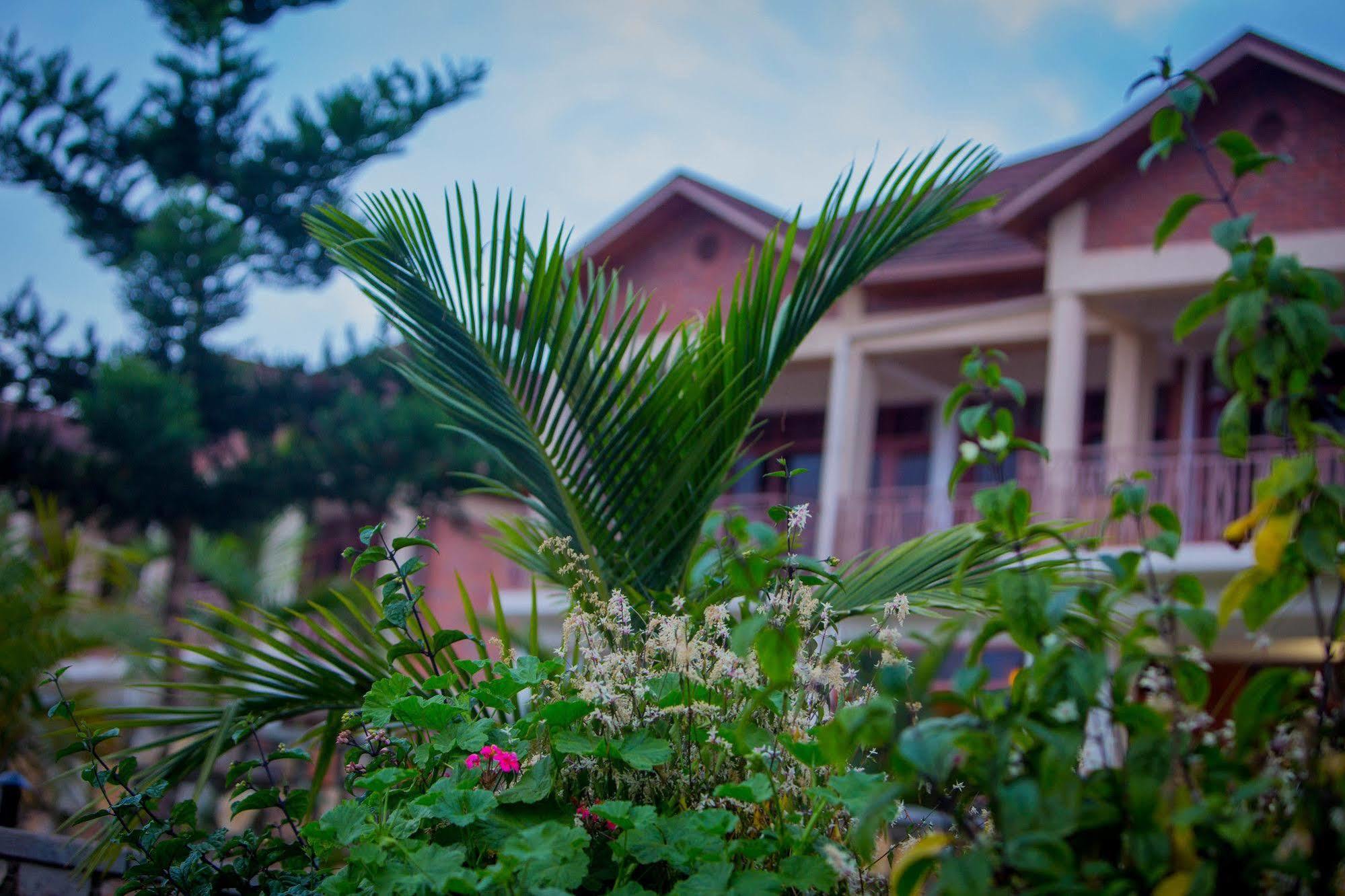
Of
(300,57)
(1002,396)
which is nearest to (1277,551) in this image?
(1002,396)

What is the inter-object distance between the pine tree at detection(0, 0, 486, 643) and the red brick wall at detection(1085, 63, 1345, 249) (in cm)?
790

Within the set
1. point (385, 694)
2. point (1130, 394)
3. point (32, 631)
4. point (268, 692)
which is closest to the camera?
point (385, 694)

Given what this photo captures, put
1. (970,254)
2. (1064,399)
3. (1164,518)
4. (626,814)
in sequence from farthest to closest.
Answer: (970,254), (1064,399), (626,814), (1164,518)

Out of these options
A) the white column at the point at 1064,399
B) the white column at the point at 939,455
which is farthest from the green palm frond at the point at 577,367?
the white column at the point at 939,455

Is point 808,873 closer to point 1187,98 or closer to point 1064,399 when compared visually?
point 1187,98

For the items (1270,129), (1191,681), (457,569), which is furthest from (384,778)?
(457,569)

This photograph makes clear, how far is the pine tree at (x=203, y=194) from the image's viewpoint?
14375 mm

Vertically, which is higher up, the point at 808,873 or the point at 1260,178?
the point at 1260,178

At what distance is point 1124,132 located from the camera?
1116 centimetres

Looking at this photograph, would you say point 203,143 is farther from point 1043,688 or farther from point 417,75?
point 1043,688

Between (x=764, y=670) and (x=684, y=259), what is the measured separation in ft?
40.4

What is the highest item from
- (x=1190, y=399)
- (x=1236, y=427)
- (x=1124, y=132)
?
(x=1124, y=132)

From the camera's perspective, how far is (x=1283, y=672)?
1769 mm

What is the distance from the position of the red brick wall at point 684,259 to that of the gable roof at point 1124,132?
10.2 feet
